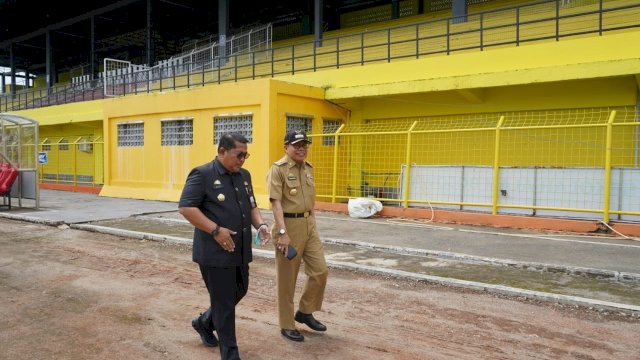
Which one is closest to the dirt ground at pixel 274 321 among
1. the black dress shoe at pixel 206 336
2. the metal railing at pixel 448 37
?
the black dress shoe at pixel 206 336

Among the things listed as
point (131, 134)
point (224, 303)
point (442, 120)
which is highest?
point (442, 120)

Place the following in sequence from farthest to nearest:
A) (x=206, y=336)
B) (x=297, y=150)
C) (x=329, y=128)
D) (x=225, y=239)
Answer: (x=329, y=128)
(x=297, y=150)
(x=206, y=336)
(x=225, y=239)

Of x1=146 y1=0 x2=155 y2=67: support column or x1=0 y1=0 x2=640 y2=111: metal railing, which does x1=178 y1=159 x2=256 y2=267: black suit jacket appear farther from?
x1=146 y1=0 x2=155 y2=67: support column

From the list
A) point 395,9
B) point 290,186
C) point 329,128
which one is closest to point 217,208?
point 290,186

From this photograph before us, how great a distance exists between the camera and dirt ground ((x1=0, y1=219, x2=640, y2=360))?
4.05 m

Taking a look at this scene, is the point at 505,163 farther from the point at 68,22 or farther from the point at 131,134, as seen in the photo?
the point at 68,22

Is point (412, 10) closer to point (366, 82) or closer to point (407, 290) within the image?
point (366, 82)

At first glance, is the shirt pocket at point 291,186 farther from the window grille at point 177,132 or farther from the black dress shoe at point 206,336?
the window grille at point 177,132

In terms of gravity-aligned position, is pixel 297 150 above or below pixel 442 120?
below

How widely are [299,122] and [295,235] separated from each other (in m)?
9.86

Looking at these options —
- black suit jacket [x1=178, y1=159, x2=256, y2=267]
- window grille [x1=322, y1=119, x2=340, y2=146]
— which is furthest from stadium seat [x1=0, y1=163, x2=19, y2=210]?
black suit jacket [x1=178, y1=159, x2=256, y2=267]

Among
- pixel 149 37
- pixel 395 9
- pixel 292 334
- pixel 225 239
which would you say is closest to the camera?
pixel 225 239

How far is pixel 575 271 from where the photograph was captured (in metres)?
6.59

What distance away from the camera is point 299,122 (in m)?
14.0
